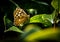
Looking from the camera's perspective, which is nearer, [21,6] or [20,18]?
[20,18]

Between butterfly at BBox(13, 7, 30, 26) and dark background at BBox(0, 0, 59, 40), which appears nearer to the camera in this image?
butterfly at BBox(13, 7, 30, 26)

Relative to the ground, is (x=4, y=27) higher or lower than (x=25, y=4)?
lower

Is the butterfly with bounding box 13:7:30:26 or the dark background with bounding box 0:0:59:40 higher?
the dark background with bounding box 0:0:59:40

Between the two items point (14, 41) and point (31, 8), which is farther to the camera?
point (31, 8)

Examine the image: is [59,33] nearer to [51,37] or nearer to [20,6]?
[51,37]

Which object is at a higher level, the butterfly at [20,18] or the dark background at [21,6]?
the dark background at [21,6]

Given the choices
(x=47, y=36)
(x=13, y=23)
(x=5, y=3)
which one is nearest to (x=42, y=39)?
(x=47, y=36)

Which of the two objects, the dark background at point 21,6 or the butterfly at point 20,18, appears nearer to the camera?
the butterfly at point 20,18

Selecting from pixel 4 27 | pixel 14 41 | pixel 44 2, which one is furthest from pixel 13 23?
pixel 14 41

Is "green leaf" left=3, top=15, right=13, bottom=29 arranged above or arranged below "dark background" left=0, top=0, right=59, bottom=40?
below
